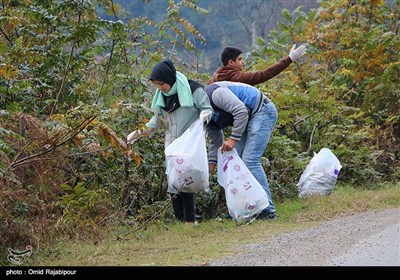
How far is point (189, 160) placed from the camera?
816 centimetres

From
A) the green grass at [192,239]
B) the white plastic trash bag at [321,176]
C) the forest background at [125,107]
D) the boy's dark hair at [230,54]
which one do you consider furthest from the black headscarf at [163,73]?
the white plastic trash bag at [321,176]

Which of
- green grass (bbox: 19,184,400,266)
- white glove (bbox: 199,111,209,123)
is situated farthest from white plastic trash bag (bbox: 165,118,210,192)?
green grass (bbox: 19,184,400,266)

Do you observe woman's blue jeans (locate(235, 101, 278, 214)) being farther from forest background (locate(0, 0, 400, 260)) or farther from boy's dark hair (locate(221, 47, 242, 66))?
forest background (locate(0, 0, 400, 260))

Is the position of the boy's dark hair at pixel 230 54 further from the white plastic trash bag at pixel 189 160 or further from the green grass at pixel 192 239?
the green grass at pixel 192 239

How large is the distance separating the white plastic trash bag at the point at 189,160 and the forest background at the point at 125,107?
46 centimetres

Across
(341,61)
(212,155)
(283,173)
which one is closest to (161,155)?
(212,155)

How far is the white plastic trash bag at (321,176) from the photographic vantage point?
10.6 m

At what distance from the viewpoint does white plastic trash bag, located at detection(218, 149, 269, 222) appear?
8617 millimetres

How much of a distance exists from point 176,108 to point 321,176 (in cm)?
303

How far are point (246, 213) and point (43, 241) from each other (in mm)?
2393

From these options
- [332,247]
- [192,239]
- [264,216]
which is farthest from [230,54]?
[332,247]

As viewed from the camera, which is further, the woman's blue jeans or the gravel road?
the woman's blue jeans

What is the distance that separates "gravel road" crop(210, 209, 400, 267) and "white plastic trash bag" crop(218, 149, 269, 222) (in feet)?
2.88
